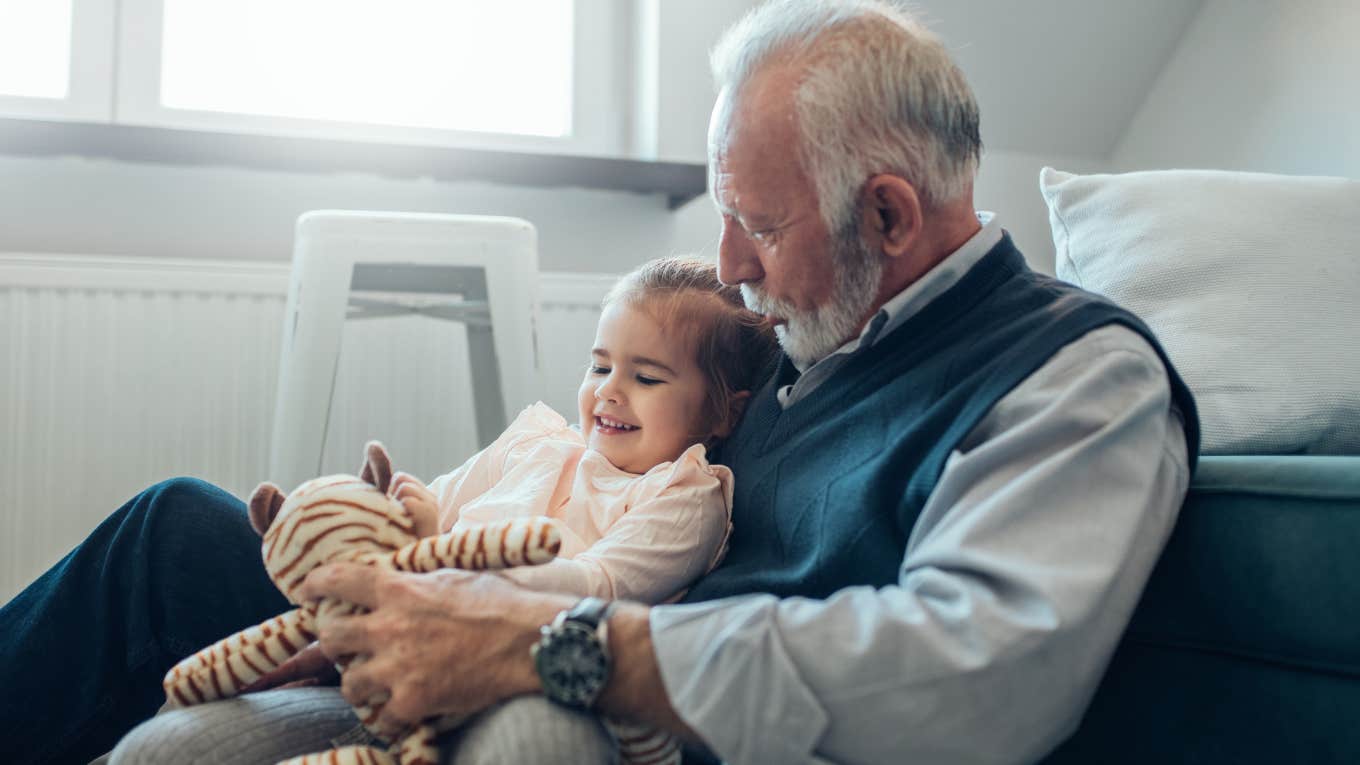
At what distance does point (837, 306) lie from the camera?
105 cm

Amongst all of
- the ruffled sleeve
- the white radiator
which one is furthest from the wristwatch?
the white radiator

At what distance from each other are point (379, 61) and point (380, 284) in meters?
0.79

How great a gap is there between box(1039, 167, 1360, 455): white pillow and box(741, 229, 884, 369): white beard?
1.41 ft

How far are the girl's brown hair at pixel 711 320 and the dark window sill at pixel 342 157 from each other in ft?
3.89

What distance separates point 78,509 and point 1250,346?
205 centimetres

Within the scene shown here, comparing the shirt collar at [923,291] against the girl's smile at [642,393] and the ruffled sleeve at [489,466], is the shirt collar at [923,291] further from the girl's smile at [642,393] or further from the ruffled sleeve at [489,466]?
the ruffled sleeve at [489,466]

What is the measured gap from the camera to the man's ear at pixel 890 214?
1.01 metres

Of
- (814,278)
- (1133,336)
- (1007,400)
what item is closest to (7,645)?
(814,278)

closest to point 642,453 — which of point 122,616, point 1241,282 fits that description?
point 122,616

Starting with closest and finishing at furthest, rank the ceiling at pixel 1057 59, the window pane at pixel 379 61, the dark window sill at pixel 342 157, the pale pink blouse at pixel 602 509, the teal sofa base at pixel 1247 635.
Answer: the teal sofa base at pixel 1247 635 → the pale pink blouse at pixel 602 509 → the dark window sill at pixel 342 157 → the window pane at pixel 379 61 → the ceiling at pixel 1057 59

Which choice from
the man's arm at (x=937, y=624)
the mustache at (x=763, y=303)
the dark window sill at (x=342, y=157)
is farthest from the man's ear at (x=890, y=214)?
the dark window sill at (x=342, y=157)

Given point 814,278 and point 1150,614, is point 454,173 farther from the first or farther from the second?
point 1150,614

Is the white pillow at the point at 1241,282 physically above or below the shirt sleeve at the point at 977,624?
above

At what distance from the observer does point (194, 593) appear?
1.16 m
